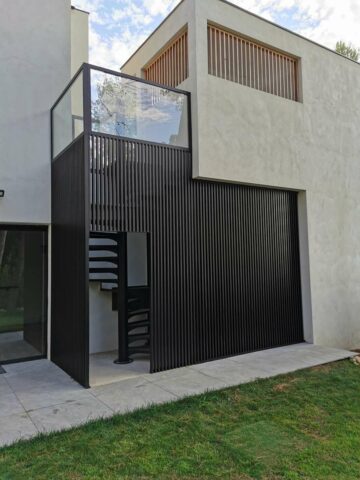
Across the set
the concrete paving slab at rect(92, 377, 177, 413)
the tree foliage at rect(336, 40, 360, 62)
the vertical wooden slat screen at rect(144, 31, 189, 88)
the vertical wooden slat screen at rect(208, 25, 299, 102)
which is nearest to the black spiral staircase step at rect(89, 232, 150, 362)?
the concrete paving slab at rect(92, 377, 177, 413)

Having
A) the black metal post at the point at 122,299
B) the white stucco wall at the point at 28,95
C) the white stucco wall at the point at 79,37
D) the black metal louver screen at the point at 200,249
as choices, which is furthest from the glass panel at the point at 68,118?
the black metal post at the point at 122,299

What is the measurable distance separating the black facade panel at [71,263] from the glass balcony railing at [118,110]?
1.04 feet

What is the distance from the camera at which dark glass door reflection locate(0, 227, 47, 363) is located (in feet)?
18.6

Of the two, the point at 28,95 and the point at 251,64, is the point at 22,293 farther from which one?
the point at 251,64

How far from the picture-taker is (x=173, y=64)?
643cm

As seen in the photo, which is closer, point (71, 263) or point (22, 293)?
point (71, 263)

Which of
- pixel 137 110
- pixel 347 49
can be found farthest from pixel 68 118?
pixel 347 49

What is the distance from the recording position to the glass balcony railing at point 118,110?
4793 mm

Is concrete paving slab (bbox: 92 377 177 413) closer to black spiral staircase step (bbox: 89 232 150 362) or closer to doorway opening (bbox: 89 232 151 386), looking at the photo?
doorway opening (bbox: 89 232 151 386)

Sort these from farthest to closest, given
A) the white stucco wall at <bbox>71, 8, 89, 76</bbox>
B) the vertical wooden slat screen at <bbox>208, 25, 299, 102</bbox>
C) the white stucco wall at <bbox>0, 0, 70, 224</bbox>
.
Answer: the white stucco wall at <bbox>71, 8, 89, 76</bbox> → the vertical wooden slat screen at <bbox>208, 25, 299, 102</bbox> → the white stucco wall at <bbox>0, 0, 70, 224</bbox>

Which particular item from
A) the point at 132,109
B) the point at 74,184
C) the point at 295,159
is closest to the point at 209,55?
the point at 132,109

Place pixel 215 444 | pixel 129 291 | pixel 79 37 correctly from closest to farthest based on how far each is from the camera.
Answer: pixel 215 444
pixel 129 291
pixel 79 37

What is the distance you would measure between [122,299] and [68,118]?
104 inches

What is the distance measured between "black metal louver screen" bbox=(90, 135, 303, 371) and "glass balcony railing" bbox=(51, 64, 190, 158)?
0.21 metres
